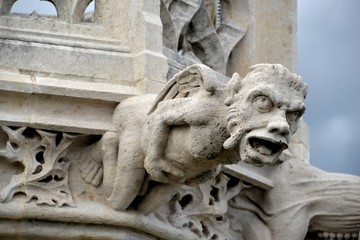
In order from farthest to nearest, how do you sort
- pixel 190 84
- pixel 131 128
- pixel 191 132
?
pixel 131 128 < pixel 190 84 < pixel 191 132

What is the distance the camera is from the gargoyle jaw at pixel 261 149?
23.6 ft

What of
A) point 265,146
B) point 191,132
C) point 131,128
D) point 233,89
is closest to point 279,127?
point 265,146

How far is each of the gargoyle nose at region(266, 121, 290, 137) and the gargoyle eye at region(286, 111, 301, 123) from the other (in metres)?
0.15

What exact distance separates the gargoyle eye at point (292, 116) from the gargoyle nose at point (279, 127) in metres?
0.15

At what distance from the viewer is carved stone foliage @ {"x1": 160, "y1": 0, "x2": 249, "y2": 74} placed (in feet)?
27.7

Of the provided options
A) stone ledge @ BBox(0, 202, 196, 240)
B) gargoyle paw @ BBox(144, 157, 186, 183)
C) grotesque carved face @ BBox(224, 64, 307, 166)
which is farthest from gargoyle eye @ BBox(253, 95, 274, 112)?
stone ledge @ BBox(0, 202, 196, 240)

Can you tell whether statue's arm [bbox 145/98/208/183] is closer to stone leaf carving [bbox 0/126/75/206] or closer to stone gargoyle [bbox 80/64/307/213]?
stone gargoyle [bbox 80/64/307/213]

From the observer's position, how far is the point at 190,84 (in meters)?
7.62

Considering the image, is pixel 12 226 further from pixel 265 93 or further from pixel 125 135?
pixel 265 93

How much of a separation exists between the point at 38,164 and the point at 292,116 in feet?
4.26

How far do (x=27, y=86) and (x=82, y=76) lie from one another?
1.01ft

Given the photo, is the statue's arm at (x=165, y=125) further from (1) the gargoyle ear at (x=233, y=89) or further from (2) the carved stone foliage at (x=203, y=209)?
(2) the carved stone foliage at (x=203, y=209)

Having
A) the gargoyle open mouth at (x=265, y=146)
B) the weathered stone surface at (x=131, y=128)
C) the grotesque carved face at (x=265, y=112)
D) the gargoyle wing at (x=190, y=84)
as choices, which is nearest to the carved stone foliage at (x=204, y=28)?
the weathered stone surface at (x=131, y=128)

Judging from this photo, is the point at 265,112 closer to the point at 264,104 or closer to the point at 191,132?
the point at 264,104
